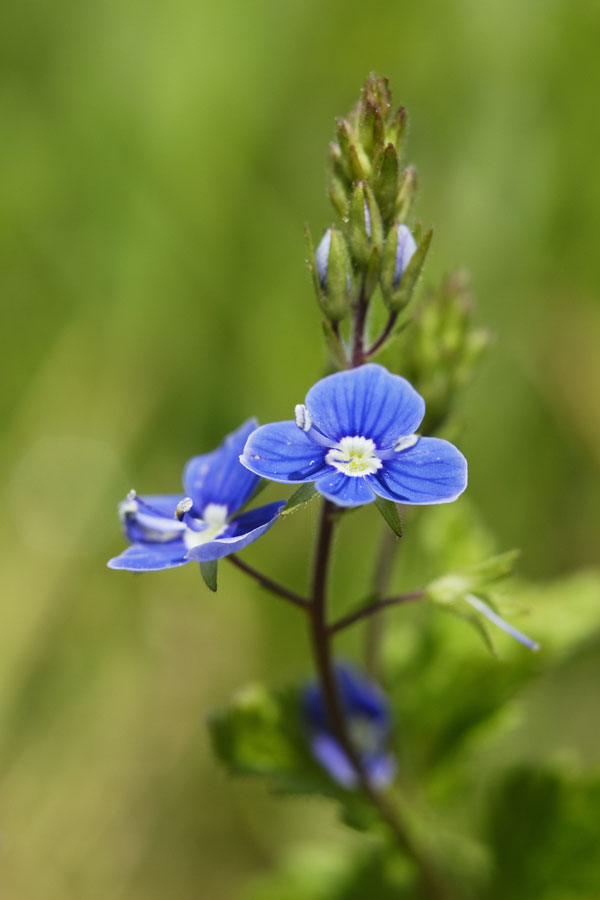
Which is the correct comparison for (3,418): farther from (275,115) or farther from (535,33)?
(535,33)

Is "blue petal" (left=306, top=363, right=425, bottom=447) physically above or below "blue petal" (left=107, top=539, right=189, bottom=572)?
above

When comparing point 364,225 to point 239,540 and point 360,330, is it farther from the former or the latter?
point 239,540

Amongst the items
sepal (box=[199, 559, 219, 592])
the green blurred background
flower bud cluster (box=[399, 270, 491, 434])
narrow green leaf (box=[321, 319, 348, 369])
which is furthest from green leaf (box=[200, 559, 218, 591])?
the green blurred background

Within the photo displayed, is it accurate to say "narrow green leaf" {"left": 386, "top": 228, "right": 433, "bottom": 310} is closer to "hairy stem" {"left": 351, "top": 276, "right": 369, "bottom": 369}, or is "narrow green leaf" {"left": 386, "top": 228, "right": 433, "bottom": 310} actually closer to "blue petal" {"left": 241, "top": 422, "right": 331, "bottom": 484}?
"hairy stem" {"left": 351, "top": 276, "right": 369, "bottom": 369}

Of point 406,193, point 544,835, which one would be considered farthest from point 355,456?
point 544,835

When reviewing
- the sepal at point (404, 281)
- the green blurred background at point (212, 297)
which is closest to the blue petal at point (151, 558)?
the sepal at point (404, 281)

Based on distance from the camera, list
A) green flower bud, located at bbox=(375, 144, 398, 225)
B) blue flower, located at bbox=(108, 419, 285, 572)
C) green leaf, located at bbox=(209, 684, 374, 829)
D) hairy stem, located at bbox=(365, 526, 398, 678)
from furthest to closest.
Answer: hairy stem, located at bbox=(365, 526, 398, 678) < green leaf, located at bbox=(209, 684, 374, 829) < blue flower, located at bbox=(108, 419, 285, 572) < green flower bud, located at bbox=(375, 144, 398, 225)

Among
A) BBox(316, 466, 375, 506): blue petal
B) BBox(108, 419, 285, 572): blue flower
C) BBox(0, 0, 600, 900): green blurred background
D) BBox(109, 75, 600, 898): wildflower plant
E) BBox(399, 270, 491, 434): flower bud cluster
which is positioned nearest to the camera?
BBox(316, 466, 375, 506): blue petal
